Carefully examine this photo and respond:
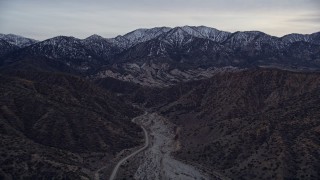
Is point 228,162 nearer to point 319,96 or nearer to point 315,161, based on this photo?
point 315,161

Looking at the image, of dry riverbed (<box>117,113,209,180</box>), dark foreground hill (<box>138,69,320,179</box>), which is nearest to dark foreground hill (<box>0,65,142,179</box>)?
dry riverbed (<box>117,113,209,180</box>)

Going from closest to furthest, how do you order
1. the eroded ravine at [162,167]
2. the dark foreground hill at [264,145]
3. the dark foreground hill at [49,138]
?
the dark foreground hill at [49,138]
the dark foreground hill at [264,145]
the eroded ravine at [162,167]

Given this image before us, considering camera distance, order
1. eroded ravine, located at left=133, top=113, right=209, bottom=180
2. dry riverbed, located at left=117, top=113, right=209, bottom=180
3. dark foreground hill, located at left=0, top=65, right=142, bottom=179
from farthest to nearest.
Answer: eroded ravine, located at left=133, top=113, right=209, bottom=180 < dry riverbed, located at left=117, top=113, right=209, bottom=180 < dark foreground hill, located at left=0, top=65, right=142, bottom=179

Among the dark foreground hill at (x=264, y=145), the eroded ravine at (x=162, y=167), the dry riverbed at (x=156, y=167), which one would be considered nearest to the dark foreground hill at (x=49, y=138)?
the dry riverbed at (x=156, y=167)

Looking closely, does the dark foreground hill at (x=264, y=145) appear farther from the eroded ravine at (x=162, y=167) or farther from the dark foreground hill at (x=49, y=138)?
the dark foreground hill at (x=49, y=138)

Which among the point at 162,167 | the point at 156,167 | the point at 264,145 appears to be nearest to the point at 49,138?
the point at 156,167

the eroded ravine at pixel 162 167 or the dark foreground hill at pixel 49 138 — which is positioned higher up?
the dark foreground hill at pixel 49 138

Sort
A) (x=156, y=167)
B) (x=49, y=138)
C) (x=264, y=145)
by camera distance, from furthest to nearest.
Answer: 1. (x=49, y=138)
2. (x=264, y=145)
3. (x=156, y=167)

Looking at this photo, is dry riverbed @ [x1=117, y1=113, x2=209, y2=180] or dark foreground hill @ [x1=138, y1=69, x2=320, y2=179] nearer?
dark foreground hill @ [x1=138, y1=69, x2=320, y2=179]

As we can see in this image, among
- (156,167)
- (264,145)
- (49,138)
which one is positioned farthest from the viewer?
(49,138)

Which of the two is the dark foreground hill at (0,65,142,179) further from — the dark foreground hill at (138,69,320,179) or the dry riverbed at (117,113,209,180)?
the dark foreground hill at (138,69,320,179)

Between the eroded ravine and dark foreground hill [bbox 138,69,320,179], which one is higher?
dark foreground hill [bbox 138,69,320,179]

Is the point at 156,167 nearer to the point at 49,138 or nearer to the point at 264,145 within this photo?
the point at 264,145
